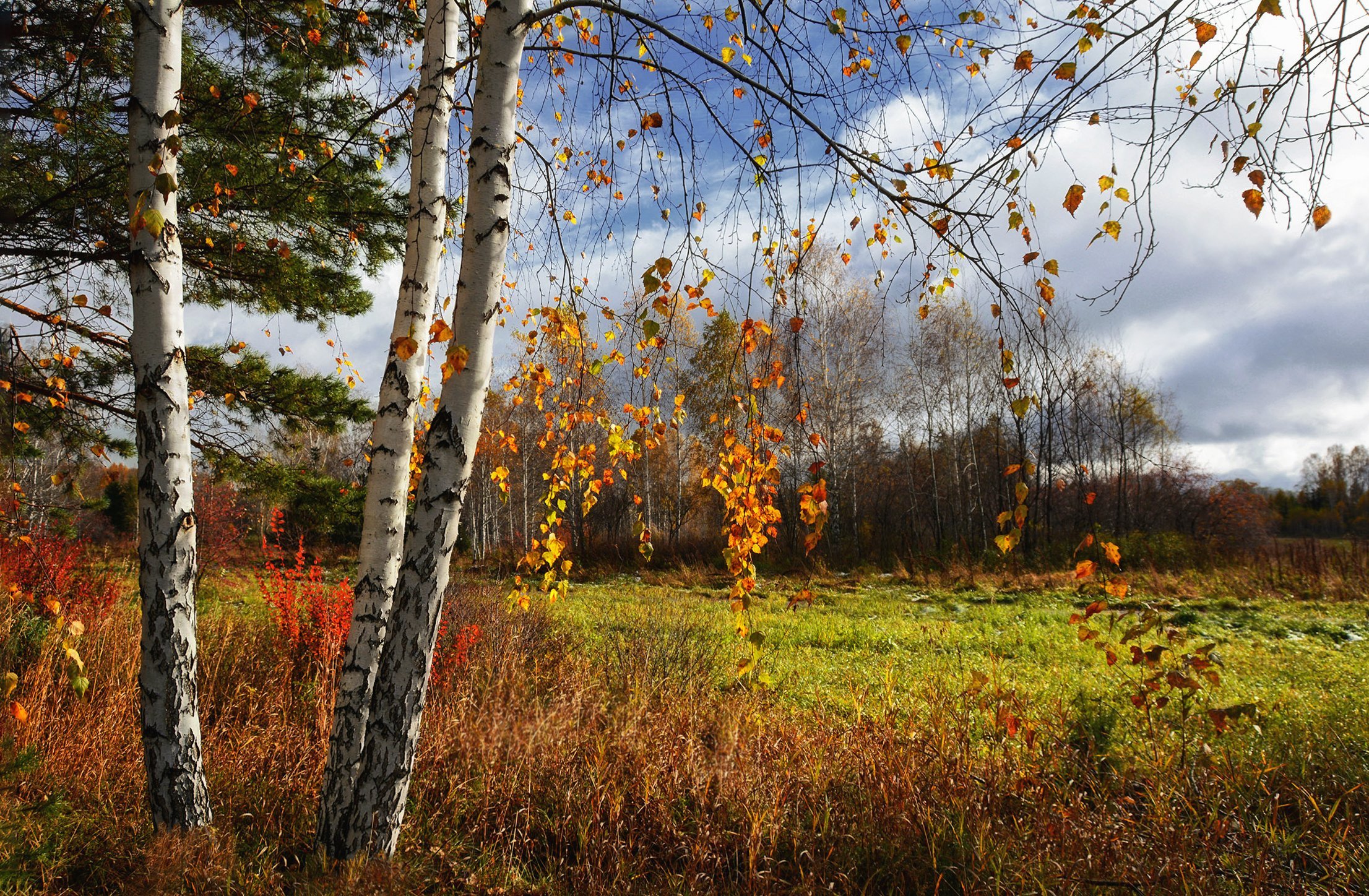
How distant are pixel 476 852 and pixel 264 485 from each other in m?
3.87

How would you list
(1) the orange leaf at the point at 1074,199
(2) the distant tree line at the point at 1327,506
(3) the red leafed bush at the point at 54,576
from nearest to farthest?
(1) the orange leaf at the point at 1074,199 → (3) the red leafed bush at the point at 54,576 → (2) the distant tree line at the point at 1327,506

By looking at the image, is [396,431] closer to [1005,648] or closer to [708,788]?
[708,788]

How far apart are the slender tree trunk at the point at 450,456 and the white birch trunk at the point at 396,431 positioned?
0.65 feet

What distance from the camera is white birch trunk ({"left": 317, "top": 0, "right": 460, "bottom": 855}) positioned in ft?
7.88

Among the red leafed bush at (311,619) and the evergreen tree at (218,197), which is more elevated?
the evergreen tree at (218,197)

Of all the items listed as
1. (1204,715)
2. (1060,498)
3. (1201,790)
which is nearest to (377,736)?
(1201,790)

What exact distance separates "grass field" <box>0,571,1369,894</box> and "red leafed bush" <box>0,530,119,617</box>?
1.29 feet

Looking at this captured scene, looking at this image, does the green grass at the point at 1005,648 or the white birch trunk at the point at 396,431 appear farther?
the green grass at the point at 1005,648

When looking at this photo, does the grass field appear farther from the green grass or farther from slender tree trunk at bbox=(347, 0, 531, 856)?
slender tree trunk at bbox=(347, 0, 531, 856)

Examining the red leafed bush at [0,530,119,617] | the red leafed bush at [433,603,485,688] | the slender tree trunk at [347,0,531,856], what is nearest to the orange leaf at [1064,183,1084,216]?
the slender tree trunk at [347,0,531,856]

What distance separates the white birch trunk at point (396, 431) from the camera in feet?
Result: 7.88

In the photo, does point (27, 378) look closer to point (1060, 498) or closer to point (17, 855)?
point (17, 855)

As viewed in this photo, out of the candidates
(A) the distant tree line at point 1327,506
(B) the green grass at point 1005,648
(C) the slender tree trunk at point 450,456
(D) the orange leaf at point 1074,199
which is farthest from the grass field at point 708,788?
(A) the distant tree line at point 1327,506

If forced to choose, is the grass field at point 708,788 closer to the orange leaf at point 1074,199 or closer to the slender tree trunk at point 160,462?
the slender tree trunk at point 160,462
